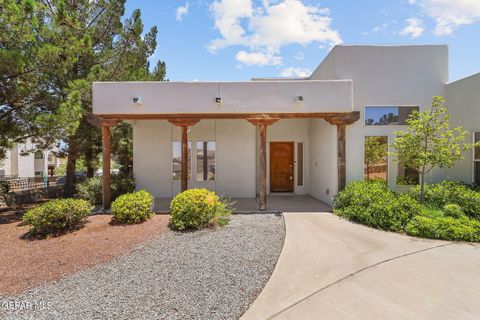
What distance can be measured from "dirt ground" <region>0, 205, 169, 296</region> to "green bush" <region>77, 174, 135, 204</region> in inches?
96.7

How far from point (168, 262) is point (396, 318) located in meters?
3.74

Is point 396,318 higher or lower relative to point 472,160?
lower

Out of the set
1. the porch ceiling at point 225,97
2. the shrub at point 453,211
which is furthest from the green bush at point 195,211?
the shrub at point 453,211

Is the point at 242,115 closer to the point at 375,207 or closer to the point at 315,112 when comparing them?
the point at 315,112

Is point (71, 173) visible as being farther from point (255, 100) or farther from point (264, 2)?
point (264, 2)

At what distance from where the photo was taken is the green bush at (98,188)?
386 inches

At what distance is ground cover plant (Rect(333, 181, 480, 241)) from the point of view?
237 inches

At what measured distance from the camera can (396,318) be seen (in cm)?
313

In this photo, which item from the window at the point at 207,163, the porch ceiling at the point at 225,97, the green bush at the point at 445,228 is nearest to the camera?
the green bush at the point at 445,228

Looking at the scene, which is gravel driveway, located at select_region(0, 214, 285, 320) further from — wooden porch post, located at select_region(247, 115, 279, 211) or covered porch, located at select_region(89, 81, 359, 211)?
covered porch, located at select_region(89, 81, 359, 211)

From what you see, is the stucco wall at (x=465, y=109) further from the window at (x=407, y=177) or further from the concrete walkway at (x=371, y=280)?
the concrete walkway at (x=371, y=280)

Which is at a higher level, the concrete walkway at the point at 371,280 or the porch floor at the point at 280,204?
the porch floor at the point at 280,204

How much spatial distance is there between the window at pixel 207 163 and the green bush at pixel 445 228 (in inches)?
301

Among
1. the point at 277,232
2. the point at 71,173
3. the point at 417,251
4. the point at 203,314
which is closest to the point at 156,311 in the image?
the point at 203,314
